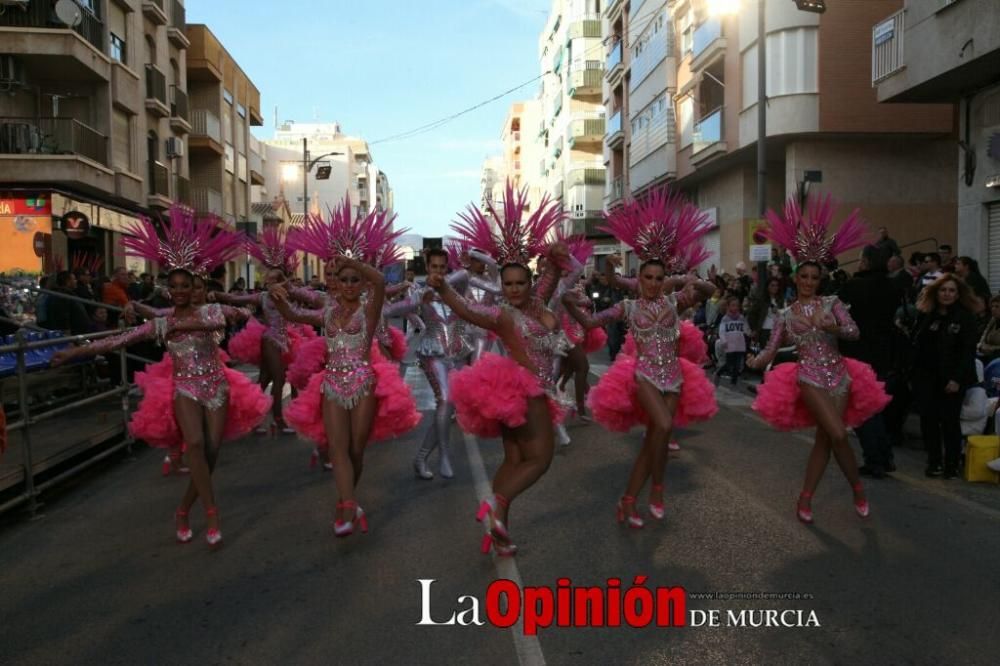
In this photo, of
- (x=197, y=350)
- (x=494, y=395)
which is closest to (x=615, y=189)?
(x=197, y=350)

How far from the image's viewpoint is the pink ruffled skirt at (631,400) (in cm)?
659

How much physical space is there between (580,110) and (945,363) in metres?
51.4

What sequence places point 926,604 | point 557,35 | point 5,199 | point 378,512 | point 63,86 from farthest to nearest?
1. point 557,35
2. point 63,86
3. point 5,199
4. point 378,512
5. point 926,604

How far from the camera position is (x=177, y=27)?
114 ft

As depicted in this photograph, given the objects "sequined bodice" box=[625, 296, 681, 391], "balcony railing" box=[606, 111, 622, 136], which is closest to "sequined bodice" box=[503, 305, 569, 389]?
"sequined bodice" box=[625, 296, 681, 391]

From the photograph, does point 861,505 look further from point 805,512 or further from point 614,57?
point 614,57

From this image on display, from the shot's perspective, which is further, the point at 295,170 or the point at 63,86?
the point at 295,170

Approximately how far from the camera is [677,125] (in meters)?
31.8

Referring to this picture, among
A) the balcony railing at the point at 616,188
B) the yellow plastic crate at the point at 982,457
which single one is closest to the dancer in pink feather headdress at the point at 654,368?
the yellow plastic crate at the point at 982,457

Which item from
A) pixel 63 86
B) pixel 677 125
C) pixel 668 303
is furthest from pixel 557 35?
pixel 668 303

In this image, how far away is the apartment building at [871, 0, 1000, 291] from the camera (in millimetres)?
14305

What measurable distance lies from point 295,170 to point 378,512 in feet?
257

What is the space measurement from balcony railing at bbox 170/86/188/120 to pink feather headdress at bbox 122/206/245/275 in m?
29.4

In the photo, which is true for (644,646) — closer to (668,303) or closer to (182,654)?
(182,654)
